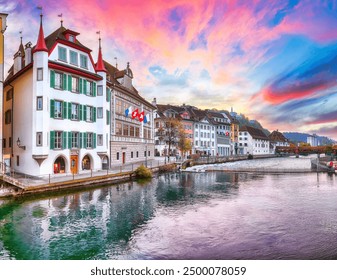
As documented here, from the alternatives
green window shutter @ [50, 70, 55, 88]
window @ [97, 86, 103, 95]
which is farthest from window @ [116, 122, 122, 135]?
green window shutter @ [50, 70, 55, 88]

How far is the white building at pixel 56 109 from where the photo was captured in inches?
797

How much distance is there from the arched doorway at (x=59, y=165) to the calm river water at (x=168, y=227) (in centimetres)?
536

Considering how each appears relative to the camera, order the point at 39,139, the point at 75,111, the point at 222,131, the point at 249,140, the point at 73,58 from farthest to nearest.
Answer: the point at 249,140, the point at 222,131, the point at 75,111, the point at 73,58, the point at 39,139

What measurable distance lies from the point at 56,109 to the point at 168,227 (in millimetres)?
15066

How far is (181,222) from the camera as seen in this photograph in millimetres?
11039

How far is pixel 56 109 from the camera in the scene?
2147 centimetres

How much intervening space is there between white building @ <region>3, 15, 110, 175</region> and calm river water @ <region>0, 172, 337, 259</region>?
572 centimetres

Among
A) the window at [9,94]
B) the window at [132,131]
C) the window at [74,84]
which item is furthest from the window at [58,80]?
the window at [132,131]

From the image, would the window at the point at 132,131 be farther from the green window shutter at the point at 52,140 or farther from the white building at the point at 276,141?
the white building at the point at 276,141

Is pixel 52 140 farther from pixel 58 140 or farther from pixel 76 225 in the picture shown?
pixel 76 225

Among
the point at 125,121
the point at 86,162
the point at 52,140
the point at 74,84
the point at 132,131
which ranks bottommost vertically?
the point at 86,162

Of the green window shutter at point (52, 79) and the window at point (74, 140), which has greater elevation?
the green window shutter at point (52, 79)

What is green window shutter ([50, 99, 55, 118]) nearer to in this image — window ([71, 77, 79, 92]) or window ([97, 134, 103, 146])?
window ([71, 77, 79, 92])

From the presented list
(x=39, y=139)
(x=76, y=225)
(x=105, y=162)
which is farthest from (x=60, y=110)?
(x=76, y=225)
